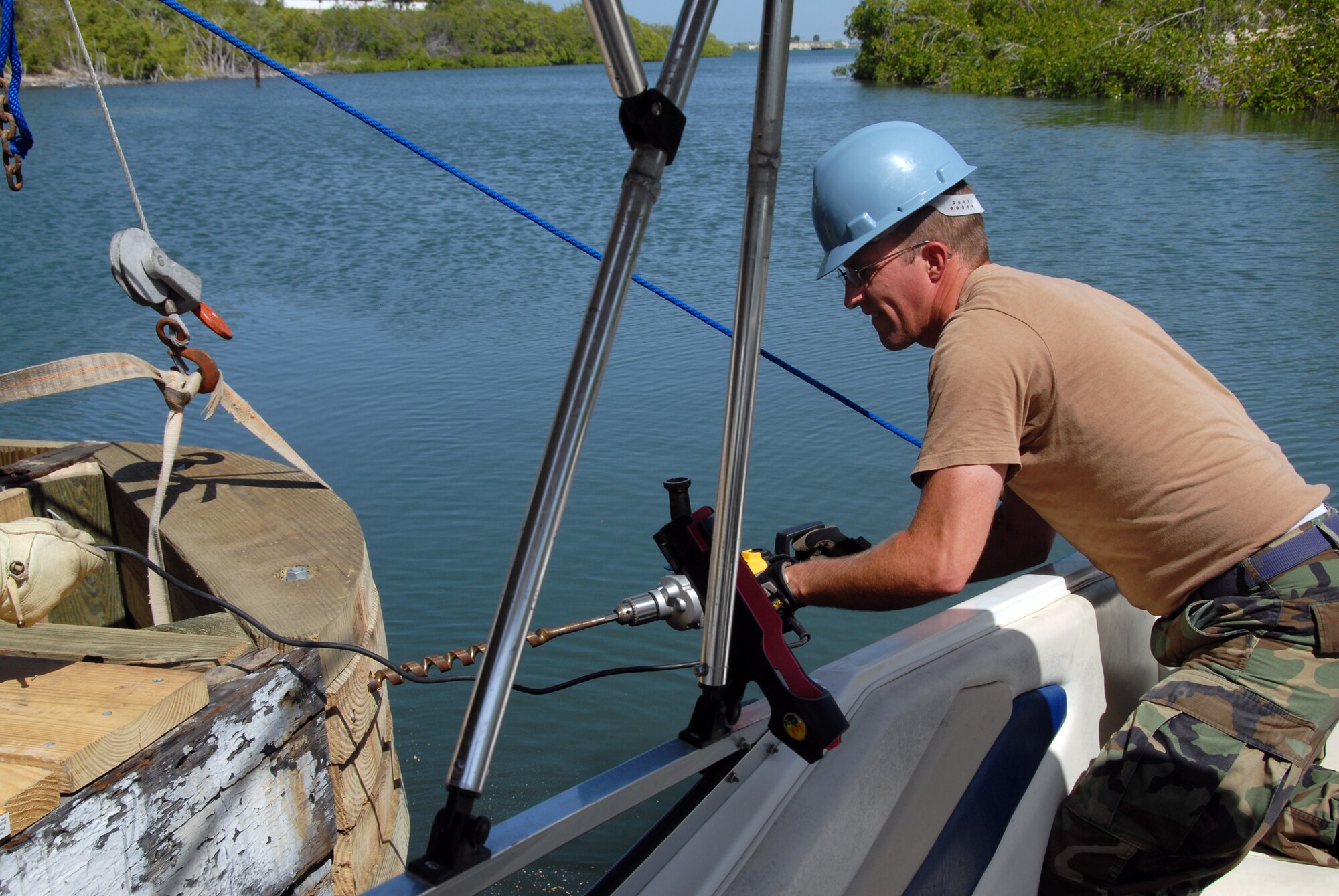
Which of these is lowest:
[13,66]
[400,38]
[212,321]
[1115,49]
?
[212,321]

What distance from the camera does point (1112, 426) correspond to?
5.73 ft

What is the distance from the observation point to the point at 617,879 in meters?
1.39

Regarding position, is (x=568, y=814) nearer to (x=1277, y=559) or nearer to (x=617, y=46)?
(x=617, y=46)

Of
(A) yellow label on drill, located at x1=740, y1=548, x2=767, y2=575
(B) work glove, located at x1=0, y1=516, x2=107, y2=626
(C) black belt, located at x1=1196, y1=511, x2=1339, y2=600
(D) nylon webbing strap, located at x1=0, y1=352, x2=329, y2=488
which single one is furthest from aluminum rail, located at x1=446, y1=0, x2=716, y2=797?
(D) nylon webbing strap, located at x1=0, y1=352, x2=329, y2=488

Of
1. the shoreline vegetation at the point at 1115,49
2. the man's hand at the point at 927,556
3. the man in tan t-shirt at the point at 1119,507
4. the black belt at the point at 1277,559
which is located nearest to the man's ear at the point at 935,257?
the man in tan t-shirt at the point at 1119,507

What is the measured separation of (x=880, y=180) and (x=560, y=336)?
17.8 feet

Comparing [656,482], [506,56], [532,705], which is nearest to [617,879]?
[532,705]

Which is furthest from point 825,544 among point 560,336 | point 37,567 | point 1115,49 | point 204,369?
point 1115,49

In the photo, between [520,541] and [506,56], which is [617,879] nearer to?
[520,541]

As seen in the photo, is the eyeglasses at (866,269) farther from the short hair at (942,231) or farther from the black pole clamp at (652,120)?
the black pole clamp at (652,120)

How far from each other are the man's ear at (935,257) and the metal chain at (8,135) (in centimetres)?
198

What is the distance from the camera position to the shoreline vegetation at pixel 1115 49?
1947 cm

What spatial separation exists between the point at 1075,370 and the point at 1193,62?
25.1 metres

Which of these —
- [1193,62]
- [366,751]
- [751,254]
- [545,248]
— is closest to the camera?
[751,254]
